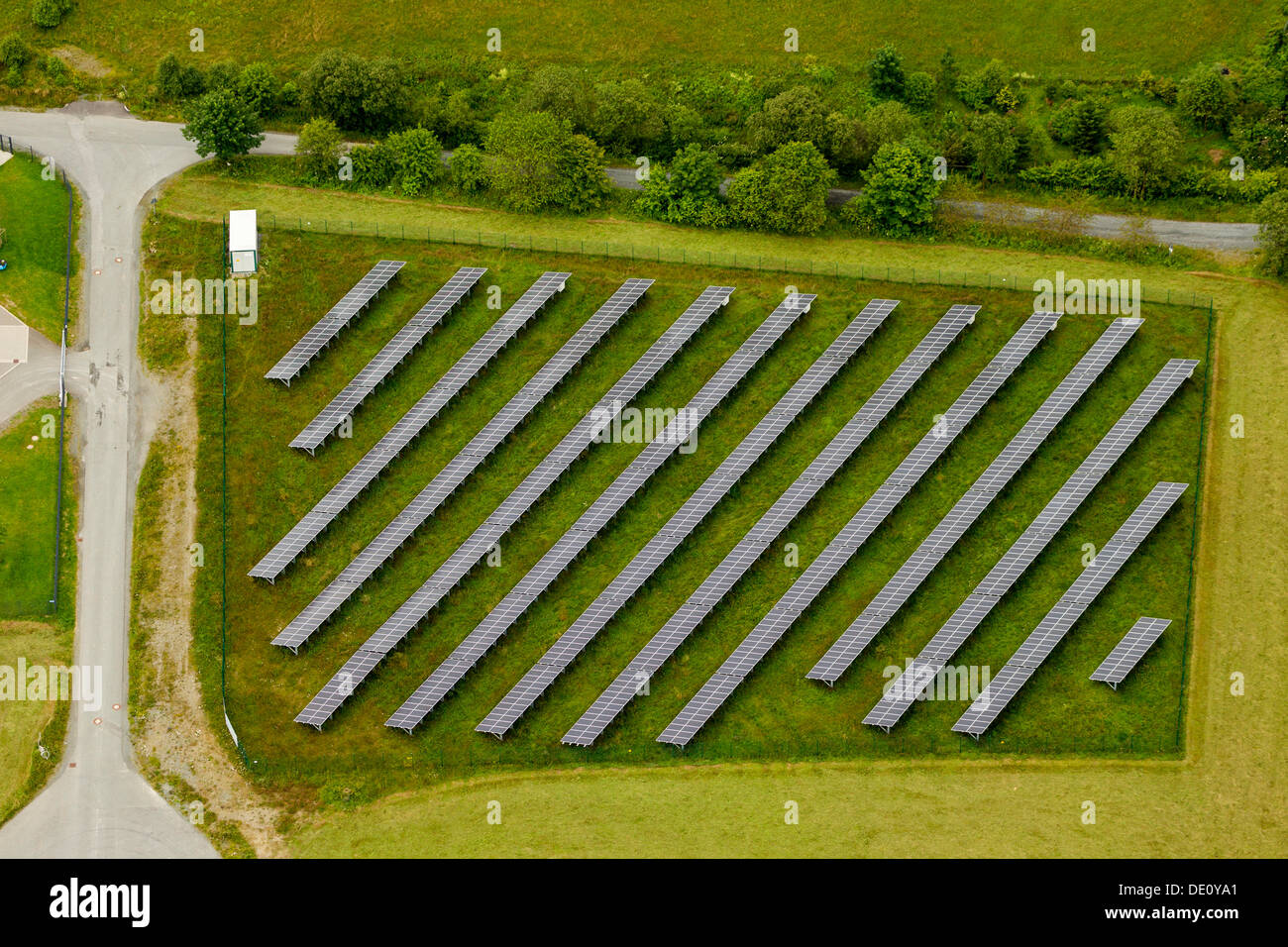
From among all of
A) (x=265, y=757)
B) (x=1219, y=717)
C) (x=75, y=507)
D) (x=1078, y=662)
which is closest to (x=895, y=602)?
(x=1078, y=662)

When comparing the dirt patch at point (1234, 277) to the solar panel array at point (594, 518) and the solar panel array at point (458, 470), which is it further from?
the solar panel array at point (458, 470)

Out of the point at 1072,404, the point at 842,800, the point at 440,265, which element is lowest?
the point at 842,800

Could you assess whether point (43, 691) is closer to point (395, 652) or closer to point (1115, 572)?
point (395, 652)

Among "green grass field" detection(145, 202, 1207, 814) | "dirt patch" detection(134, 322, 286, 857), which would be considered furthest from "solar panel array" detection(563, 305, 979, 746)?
"dirt patch" detection(134, 322, 286, 857)

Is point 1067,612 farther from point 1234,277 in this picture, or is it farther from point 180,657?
A: point 180,657

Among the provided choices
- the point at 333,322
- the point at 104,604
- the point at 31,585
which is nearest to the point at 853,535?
the point at 333,322

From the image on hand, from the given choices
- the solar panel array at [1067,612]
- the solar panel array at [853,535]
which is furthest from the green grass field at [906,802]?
the solar panel array at [853,535]
